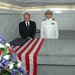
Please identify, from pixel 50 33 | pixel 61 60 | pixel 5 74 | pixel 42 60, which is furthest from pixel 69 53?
pixel 50 33

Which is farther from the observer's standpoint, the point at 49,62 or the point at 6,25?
the point at 6,25

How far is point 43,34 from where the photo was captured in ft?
13.3

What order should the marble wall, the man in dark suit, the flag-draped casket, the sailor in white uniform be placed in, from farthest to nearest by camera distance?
the man in dark suit < the sailor in white uniform < the marble wall < the flag-draped casket

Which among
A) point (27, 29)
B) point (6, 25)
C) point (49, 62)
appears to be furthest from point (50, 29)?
point (49, 62)

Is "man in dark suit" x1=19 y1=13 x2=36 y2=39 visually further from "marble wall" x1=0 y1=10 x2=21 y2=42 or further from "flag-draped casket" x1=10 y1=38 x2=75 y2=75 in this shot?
"flag-draped casket" x1=10 y1=38 x2=75 y2=75

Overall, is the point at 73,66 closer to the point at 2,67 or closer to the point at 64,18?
the point at 2,67

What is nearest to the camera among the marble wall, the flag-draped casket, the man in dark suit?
the flag-draped casket

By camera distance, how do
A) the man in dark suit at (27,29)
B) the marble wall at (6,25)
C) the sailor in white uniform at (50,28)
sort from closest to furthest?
the marble wall at (6,25) → the sailor in white uniform at (50,28) → the man in dark suit at (27,29)

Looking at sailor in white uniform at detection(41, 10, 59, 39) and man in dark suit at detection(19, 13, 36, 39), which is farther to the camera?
man in dark suit at detection(19, 13, 36, 39)

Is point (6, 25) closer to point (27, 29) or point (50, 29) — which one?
point (27, 29)

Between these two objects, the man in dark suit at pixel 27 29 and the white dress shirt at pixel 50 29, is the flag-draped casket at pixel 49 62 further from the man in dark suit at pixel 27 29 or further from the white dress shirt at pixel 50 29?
the man in dark suit at pixel 27 29

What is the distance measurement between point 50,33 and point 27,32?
51 cm

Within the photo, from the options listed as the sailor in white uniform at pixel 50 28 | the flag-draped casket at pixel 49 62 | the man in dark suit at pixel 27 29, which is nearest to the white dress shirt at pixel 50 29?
the sailor in white uniform at pixel 50 28

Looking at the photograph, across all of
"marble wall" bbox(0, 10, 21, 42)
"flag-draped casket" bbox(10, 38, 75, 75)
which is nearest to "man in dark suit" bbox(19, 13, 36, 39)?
"marble wall" bbox(0, 10, 21, 42)
